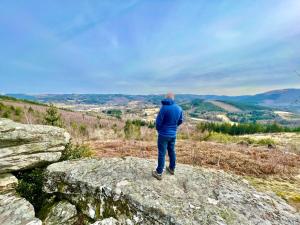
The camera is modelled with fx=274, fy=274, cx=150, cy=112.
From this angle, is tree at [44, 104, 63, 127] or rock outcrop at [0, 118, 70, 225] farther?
tree at [44, 104, 63, 127]

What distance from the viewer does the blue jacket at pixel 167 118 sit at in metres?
10.1

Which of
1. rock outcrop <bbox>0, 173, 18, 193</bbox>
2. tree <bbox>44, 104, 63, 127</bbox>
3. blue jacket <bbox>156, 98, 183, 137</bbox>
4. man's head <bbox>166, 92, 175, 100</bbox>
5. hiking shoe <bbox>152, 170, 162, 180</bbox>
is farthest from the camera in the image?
tree <bbox>44, 104, 63, 127</bbox>

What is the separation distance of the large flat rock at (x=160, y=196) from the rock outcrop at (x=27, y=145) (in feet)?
3.29

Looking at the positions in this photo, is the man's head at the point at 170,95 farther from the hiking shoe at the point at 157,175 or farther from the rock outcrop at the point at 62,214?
the rock outcrop at the point at 62,214

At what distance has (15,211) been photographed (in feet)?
32.1

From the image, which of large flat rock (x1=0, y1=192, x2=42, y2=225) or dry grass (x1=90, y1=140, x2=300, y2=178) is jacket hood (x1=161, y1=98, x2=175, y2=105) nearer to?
large flat rock (x1=0, y1=192, x2=42, y2=225)

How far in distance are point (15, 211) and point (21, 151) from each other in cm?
330

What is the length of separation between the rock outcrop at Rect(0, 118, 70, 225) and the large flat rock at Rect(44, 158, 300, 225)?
105 cm

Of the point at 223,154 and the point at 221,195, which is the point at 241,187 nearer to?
the point at 221,195

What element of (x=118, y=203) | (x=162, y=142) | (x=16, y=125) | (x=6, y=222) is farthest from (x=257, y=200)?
(x=16, y=125)

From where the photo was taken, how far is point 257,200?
10211 mm

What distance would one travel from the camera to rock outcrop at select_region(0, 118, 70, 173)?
475 inches

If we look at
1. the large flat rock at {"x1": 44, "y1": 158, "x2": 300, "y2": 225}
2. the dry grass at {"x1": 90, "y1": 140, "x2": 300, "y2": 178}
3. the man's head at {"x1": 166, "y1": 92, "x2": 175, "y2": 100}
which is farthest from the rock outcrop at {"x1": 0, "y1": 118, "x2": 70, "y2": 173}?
the dry grass at {"x1": 90, "y1": 140, "x2": 300, "y2": 178}

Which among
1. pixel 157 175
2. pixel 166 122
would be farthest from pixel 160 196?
pixel 166 122
